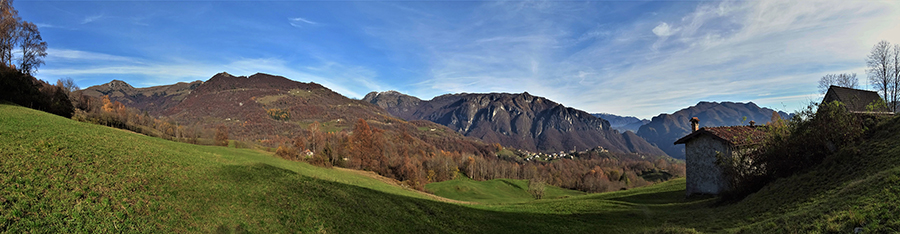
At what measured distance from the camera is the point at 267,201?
1503 cm

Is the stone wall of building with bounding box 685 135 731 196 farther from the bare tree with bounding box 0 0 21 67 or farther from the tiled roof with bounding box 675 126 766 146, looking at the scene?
the bare tree with bounding box 0 0 21 67

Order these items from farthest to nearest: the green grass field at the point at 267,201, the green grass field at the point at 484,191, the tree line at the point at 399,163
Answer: the tree line at the point at 399,163 → the green grass field at the point at 484,191 → the green grass field at the point at 267,201

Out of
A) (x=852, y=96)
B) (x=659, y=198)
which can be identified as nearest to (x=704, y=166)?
(x=659, y=198)

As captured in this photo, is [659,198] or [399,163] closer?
[659,198]

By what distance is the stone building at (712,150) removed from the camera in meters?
25.1

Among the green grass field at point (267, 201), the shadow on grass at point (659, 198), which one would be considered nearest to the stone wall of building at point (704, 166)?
the shadow on grass at point (659, 198)

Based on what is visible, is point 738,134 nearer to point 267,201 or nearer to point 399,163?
point 267,201

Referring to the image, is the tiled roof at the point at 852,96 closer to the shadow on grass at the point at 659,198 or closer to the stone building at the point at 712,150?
the stone building at the point at 712,150

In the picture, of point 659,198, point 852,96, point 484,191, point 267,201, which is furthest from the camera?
point 484,191

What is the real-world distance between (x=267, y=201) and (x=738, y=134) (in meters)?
33.5

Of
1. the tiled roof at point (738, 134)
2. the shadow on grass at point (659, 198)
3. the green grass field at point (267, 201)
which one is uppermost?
the tiled roof at point (738, 134)

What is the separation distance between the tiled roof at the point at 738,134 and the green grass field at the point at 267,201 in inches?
301

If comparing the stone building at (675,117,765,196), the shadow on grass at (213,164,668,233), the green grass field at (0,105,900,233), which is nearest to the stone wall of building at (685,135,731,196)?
the stone building at (675,117,765,196)

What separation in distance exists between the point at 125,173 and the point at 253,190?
4.68 metres
